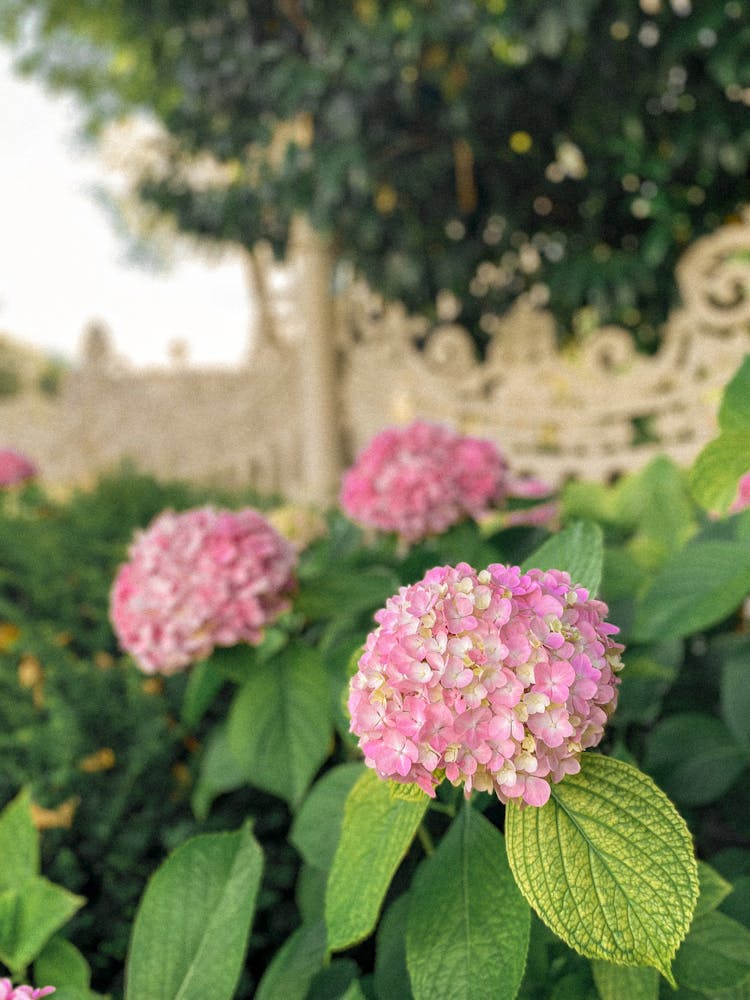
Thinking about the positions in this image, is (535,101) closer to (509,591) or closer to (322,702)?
(322,702)

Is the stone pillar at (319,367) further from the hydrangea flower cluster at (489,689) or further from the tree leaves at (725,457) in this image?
the hydrangea flower cluster at (489,689)

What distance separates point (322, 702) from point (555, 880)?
0.45 meters

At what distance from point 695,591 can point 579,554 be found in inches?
10.6

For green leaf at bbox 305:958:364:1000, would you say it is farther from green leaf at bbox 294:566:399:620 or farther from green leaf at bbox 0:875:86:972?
green leaf at bbox 294:566:399:620

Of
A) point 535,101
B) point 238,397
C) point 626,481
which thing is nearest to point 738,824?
point 626,481

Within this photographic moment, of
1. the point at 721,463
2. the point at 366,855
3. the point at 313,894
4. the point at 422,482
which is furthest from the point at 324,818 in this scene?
the point at 422,482

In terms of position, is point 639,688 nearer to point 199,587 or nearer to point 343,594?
point 343,594

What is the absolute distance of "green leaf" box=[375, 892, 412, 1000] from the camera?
1.94 ft

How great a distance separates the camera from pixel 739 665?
779mm

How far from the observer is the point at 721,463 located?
0.66 m

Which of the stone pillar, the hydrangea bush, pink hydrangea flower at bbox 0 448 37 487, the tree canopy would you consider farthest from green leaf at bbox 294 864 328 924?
the stone pillar

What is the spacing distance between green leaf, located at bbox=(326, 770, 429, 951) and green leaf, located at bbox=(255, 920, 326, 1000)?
12cm

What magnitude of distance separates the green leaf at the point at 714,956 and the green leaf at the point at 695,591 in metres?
0.25

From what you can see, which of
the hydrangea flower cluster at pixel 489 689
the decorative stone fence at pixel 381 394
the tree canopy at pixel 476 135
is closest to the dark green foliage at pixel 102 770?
the hydrangea flower cluster at pixel 489 689
